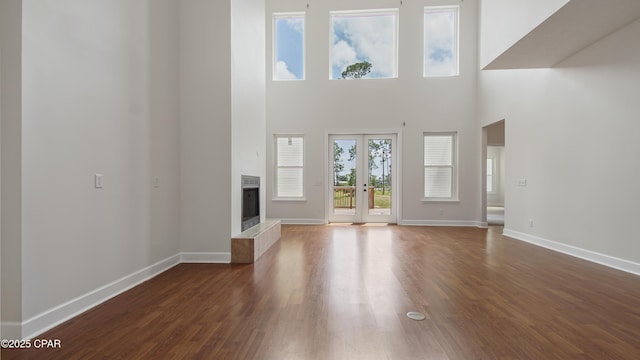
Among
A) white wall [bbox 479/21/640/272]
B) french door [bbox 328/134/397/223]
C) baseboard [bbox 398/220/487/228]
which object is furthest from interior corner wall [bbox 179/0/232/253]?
baseboard [bbox 398/220/487/228]

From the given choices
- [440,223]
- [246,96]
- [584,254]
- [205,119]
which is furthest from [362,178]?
[205,119]

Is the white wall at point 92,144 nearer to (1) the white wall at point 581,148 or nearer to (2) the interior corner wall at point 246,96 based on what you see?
(2) the interior corner wall at point 246,96

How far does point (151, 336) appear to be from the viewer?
2096 millimetres

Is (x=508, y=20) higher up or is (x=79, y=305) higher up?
(x=508, y=20)

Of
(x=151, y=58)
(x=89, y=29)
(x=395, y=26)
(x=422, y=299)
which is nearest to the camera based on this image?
(x=89, y=29)

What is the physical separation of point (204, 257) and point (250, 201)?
1.21 m

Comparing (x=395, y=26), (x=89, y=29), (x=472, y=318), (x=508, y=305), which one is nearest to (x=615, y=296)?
(x=508, y=305)

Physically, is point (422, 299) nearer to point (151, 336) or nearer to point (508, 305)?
point (508, 305)

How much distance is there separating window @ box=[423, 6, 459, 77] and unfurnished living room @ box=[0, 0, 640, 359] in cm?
5

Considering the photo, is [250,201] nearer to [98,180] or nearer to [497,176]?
[98,180]

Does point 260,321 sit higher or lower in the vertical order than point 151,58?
lower

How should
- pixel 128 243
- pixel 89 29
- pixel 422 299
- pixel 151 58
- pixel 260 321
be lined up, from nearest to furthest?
pixel 260 321 < pixel 89 29 < pixel 422 299 < pixel 128 243 < pixel 151 58

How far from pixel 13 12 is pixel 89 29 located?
0.61 m

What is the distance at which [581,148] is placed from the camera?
435 cm
